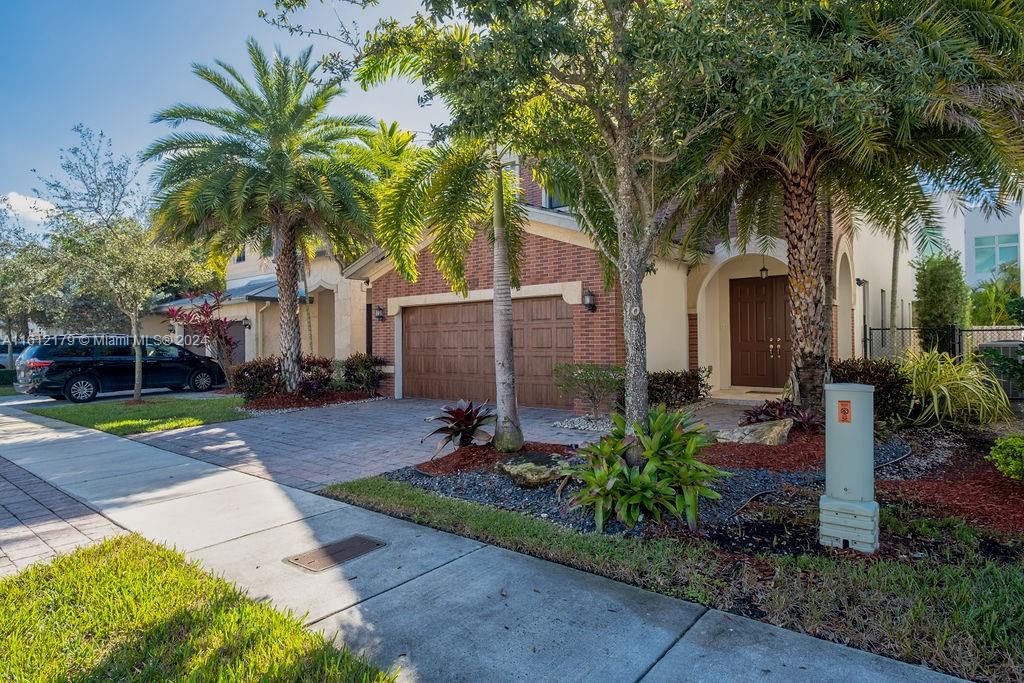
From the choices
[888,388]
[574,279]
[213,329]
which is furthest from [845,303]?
[213,329]

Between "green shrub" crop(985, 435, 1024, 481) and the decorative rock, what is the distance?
4.13 meters

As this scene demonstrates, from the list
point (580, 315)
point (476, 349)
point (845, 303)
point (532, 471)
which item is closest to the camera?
point (532, 471)

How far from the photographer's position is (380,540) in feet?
15.0

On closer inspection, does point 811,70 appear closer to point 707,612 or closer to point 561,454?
point 707,612

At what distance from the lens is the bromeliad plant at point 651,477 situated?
4539mm

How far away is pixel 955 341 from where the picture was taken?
1108cm

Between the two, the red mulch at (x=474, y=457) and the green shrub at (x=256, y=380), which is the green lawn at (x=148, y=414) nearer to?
the green shrub at (x=256, y=380)

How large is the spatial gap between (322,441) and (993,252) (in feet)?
104

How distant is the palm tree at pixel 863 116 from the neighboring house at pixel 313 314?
437 inches

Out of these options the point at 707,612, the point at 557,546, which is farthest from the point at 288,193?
the point at 707,612

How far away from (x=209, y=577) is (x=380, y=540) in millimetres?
1208

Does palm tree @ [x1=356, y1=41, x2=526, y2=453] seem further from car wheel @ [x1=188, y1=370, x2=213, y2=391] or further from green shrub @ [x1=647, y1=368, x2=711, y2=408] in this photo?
car wheel @ [x1=188, y1=370, x2=213, y2=391]

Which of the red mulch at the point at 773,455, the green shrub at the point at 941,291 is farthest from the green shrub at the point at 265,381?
the green shrub at the point at 941,291

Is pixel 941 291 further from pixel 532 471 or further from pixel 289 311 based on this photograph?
pixel 289 311
